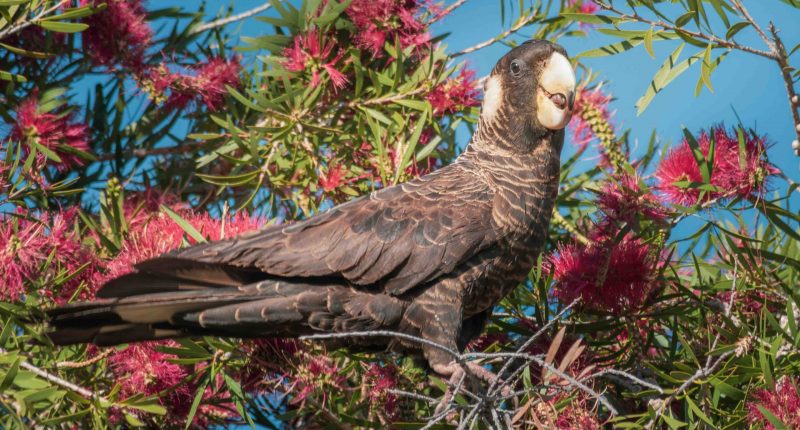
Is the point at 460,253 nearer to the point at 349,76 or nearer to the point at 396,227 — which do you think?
the point at 396,227

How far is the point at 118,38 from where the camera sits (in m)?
2.57

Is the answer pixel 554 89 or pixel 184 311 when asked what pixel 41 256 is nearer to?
pixel 184 311

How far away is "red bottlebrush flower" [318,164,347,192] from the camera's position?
246 cm

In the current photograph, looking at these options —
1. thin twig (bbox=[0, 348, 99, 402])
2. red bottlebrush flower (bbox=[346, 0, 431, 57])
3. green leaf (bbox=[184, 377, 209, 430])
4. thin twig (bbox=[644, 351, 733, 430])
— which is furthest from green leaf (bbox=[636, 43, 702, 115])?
thin twig (bbox=[0, 348, 99, 402])

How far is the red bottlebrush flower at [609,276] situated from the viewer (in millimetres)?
2162

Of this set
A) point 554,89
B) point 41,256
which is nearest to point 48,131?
point 41,256

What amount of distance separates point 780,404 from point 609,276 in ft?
1.62

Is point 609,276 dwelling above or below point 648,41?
below

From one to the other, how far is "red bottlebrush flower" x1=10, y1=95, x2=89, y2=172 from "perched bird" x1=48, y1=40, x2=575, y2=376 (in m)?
0.57

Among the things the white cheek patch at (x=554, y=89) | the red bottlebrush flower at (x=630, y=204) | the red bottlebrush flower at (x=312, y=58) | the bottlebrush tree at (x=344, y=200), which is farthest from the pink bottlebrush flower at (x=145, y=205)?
the red bottlebrush flower at (x=630, y=204)

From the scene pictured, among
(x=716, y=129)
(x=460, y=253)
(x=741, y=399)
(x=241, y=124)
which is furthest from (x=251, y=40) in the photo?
(x=741, y=399)

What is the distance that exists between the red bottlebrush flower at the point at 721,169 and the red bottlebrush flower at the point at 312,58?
88 cm

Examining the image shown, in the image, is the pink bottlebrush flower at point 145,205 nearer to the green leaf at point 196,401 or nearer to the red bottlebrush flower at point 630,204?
the green leaf at point 196,401

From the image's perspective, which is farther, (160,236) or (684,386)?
(160,236)
